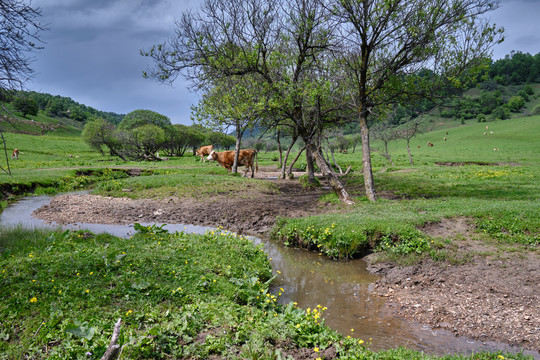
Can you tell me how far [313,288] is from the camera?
764 centimetres

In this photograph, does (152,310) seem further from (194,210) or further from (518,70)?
(518,70)

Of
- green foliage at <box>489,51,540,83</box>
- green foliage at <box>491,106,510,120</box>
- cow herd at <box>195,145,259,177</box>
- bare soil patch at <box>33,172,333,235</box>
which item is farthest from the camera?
green foliage at <box>489,51,540,83</box>

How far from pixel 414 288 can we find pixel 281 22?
40.7ft

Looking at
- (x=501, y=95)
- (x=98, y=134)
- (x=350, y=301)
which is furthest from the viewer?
(x=501, y=95)

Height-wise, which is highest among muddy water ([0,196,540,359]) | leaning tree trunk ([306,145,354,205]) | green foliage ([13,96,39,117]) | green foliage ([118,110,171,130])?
green foliage ([118,110,171,130])

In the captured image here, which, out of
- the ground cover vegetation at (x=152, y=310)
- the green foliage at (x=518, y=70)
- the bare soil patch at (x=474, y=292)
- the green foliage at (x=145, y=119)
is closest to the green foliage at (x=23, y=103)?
the ground cover vegetation at (x=152, y=310)

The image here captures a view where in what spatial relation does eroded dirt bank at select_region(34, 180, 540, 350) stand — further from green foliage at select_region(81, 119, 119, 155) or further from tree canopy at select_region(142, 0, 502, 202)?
green foliage at select_region(81, 119, 119, 155)

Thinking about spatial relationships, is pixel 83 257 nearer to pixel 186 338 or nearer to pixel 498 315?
pixel 186 338

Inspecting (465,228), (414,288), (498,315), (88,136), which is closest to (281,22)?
(465,228)

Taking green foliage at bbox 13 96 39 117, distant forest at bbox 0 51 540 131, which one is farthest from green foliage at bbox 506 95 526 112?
green foliage at bbox 13 96 39 117

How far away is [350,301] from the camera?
6.94 meters

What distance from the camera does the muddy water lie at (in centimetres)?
525

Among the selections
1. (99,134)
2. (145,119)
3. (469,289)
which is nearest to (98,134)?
(99,134)

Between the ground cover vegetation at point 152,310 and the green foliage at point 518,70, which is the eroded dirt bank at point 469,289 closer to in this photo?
the ground cover vegetation at point 152,310
